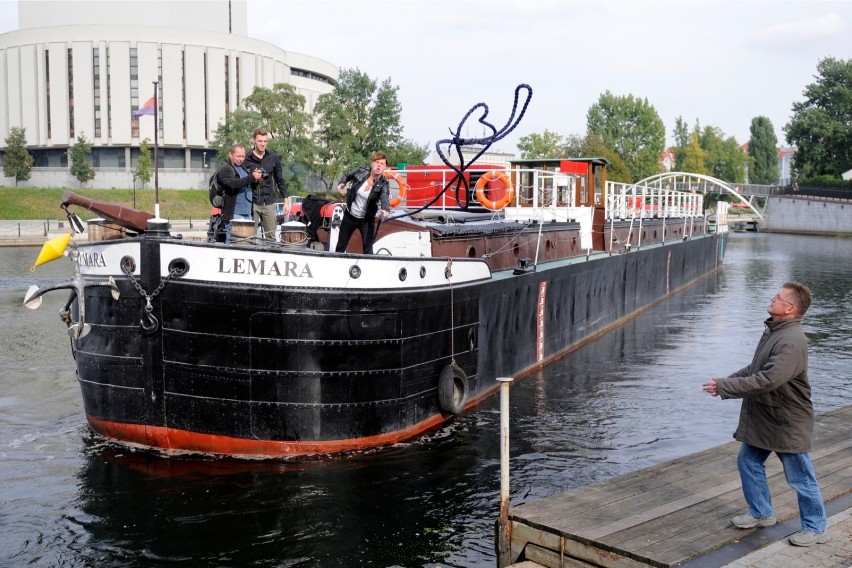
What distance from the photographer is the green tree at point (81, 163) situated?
83.4 metres

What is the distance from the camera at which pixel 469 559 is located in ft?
27.3

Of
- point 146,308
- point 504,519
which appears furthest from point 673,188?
point 504,519

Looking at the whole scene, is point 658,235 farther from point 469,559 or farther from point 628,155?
point 628,155

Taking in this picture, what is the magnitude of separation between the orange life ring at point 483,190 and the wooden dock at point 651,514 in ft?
30.9

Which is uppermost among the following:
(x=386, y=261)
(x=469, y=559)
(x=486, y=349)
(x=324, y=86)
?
(x=324, y=86)

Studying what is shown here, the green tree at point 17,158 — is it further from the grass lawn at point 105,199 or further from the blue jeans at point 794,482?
the blue jeans at point 794,482

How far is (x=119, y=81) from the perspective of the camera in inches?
3438

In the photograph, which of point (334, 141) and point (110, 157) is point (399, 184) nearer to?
point (334, 141)

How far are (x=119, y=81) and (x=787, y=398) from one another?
89.9 m

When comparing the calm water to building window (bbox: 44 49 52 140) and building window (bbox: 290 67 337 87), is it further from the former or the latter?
building window (bbox: 290 67 337 87)

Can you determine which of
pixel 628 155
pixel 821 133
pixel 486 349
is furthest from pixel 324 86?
pixel 486 349

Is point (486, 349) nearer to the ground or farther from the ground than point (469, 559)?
farther from the ground

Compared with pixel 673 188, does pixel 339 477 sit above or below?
below

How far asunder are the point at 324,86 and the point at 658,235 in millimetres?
85873
